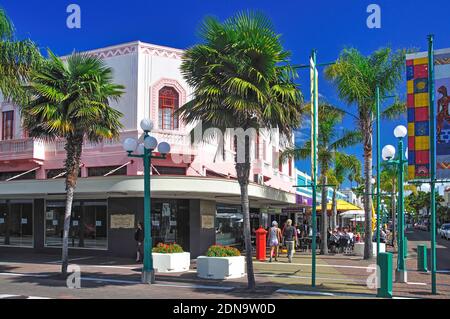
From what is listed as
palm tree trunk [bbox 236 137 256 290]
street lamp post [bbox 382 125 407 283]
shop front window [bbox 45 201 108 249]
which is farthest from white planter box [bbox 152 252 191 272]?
street lamp post [bbox 382 125 407 283]

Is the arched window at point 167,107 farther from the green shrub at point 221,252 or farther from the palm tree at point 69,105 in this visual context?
the green shrub at point 221,252

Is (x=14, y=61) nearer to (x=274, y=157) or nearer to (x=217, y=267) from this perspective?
(x=217, y=267)

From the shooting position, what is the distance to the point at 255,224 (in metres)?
31.3

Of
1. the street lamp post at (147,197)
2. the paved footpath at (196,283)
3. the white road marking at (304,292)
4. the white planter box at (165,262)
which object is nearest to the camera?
the paved footpath at (196,283)

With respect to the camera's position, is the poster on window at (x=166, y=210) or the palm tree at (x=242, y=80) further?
the poster on window at (x=166, y=210)

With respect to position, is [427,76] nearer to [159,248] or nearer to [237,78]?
[237,78]

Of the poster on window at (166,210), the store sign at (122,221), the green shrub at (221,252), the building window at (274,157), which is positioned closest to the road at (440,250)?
the green shrub at (221,252)

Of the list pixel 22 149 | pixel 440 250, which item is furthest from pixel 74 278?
pixel 440 250

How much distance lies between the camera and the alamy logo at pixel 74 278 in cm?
1338

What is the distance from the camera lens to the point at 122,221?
21.6m

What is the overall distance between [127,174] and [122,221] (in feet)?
6.57

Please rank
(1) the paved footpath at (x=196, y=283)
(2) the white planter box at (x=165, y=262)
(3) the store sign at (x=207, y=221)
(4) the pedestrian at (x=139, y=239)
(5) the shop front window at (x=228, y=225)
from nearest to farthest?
(1) the paved footpath at (x=196, y=283) < (2) the white planter box at (x=165, y=262) < (4) the pedestrian at (x=139, y=239) < (3) the store sign at (x=207, y=221) < (5) the shop front window at (x=228, y=225)

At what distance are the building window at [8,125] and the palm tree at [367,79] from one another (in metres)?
15.3
